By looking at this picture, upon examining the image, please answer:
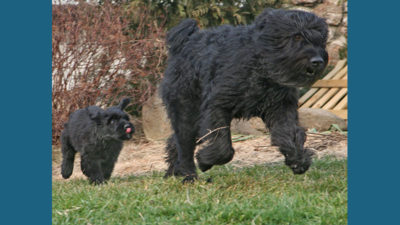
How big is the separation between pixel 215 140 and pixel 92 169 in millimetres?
2017

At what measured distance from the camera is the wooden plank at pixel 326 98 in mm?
8521

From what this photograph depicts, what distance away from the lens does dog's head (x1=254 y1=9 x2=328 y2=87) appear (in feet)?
11.8

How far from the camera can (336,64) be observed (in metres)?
9.53

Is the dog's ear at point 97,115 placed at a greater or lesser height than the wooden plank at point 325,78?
greater

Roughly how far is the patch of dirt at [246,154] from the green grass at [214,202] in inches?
71.1

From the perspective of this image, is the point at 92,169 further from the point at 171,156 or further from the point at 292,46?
the point at 292,46

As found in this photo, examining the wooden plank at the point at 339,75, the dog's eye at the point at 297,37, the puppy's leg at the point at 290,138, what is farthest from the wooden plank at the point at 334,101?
the dog's eye at the point at 297,37

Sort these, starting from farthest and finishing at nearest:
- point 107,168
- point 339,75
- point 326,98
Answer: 1. point 339,75
2. point 326,98
3. point 107,168

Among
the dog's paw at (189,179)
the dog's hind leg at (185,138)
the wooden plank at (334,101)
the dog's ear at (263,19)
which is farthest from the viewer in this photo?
the wooden plank at (334,101)

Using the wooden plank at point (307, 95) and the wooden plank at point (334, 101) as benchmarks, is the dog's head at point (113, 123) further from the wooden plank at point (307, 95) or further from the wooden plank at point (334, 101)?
the wooden plank at point (307, 95)

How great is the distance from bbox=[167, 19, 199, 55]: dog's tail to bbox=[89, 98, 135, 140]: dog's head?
3.35 feet

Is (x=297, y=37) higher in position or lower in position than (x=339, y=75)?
higher

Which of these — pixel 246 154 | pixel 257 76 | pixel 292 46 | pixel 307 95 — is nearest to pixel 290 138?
pixel 257 76

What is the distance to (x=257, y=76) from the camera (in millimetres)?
3924
